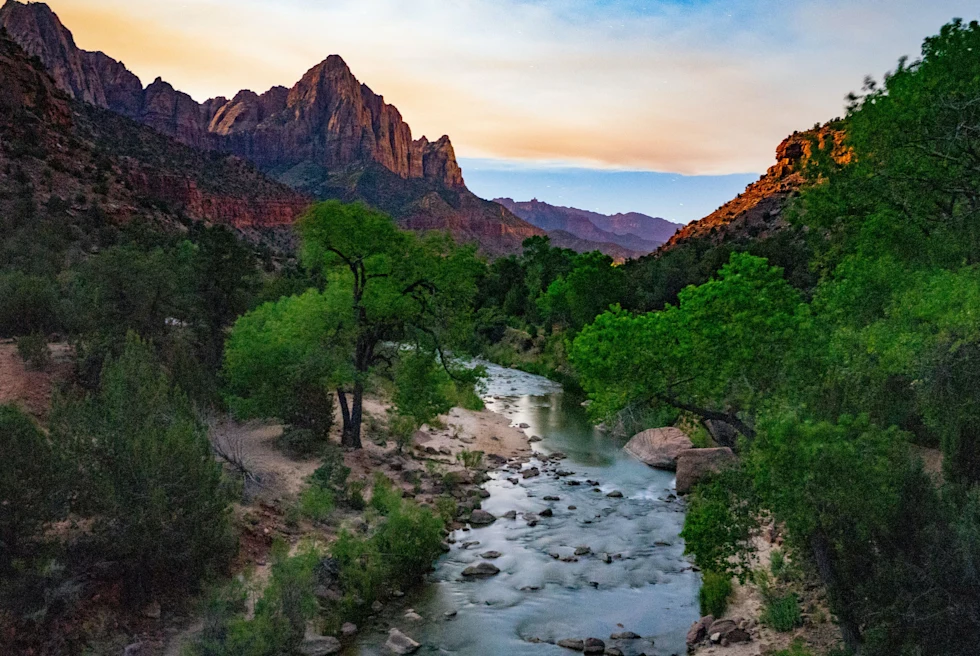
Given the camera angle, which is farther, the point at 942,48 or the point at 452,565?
the point at 452,565

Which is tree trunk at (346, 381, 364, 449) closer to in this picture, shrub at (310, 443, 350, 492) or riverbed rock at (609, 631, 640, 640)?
shrub at (310, 443, 350, 492)

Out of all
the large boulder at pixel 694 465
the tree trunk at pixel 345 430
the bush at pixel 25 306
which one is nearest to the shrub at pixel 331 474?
the tree trunk at pixel 345 430

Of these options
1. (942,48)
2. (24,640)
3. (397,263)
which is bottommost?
(24,640)

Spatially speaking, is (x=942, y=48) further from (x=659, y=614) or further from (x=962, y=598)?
(x=659, y=614)

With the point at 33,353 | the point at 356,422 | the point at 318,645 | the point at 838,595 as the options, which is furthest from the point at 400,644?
the point at 33,353

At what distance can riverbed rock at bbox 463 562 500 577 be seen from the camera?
54.2 ft

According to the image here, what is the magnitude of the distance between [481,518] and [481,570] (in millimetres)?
3712

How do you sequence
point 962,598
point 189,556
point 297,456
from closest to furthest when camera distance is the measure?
point 962,598 < point 189,556 < point 297,456

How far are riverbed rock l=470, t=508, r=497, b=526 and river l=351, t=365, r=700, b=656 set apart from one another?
1.14ft

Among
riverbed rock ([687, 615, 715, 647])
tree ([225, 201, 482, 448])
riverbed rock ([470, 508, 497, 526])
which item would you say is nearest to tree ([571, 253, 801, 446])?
riverbed rock ([687, 615, 715, 647])

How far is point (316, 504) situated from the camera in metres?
17.3

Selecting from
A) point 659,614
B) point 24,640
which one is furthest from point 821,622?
point 24,640

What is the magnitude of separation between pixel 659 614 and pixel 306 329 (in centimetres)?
1368

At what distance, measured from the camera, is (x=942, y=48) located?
45.6ft
